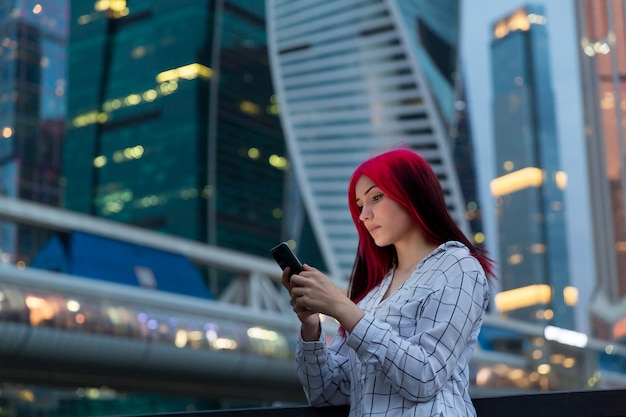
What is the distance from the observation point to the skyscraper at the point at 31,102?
86.8 meters

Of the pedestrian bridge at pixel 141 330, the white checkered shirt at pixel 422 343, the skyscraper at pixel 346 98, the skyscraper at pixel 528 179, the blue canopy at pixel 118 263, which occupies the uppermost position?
the skyscraper at pixel 528 179

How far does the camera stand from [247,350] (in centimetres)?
3547

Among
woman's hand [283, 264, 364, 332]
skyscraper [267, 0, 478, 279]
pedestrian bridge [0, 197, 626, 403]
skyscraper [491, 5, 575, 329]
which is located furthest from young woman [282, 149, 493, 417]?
skyscraper [491, 5, 575, 329]

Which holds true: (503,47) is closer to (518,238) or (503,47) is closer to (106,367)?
(518,238)

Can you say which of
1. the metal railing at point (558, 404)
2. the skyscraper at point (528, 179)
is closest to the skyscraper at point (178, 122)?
the skyscraper at point (528, 179)

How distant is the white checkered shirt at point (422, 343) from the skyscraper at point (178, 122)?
86006 mm

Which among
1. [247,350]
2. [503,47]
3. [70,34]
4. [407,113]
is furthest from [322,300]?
[503,47]

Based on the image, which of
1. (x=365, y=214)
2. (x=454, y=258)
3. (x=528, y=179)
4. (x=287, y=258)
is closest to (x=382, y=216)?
(x=365, y=214)

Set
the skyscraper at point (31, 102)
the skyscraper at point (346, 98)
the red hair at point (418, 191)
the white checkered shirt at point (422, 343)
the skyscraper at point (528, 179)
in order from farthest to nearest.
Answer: the skyscraper at point (528, 179) < the skyscraper at point (31, 102) < the skyscraper at point (346, 98) < the red hair at point (418, 191) < the white checkered shirt at point (422, 343)

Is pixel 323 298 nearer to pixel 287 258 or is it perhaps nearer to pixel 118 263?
pixel 287 258

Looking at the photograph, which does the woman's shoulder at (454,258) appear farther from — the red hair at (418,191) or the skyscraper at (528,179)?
the skyscraper at (528,179)

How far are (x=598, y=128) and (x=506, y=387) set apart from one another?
236ft

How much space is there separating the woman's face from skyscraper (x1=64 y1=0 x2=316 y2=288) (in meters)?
85.9

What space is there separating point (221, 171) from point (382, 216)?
87.6 metres
